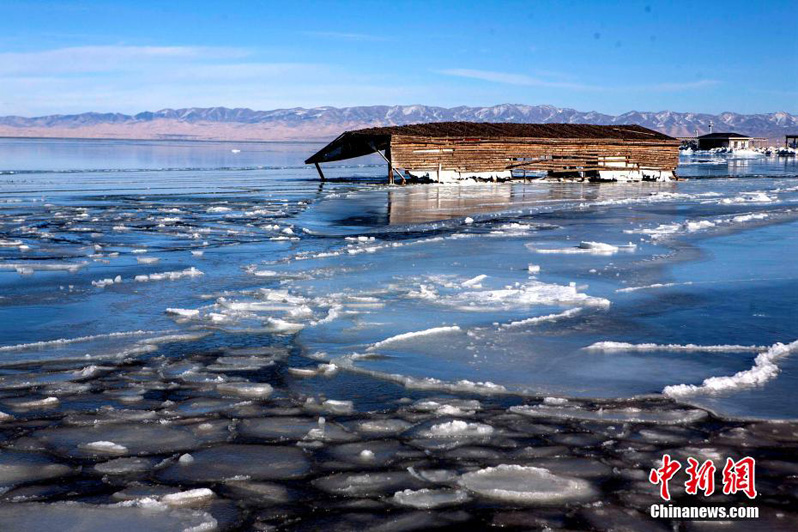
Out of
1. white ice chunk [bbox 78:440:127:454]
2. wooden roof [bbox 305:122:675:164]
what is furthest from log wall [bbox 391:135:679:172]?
white ice chunk [bbox 78:440:127:454]

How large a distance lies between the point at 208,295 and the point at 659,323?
5043mm

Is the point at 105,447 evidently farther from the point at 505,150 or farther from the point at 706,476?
the point at 505,150

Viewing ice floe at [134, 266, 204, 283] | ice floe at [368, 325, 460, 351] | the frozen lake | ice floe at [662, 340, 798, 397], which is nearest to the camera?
ice floe at [662, 340, 798, 397]

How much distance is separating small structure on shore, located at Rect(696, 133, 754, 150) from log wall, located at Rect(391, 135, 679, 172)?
94.8m

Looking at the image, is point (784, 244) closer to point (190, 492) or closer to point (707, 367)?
point (707, 367)

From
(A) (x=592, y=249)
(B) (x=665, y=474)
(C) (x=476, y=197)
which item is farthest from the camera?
(C) (x=476, y=197)

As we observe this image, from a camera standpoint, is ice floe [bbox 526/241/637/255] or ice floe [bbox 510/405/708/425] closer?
ice floe [bbox 510/405/708/425]

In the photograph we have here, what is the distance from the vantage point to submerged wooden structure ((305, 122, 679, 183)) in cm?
3728

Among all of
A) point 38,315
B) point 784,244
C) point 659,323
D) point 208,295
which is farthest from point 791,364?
point 784,244

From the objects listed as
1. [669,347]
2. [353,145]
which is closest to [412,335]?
[669,347]

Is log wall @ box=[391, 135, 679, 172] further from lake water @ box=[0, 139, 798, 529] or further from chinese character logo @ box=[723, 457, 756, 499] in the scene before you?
chinese character logo @ box=[723, 457, 756, 499]

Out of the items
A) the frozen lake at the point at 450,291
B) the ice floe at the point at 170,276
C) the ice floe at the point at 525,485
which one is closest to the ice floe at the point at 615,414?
the frozen lake at the point at 450,291

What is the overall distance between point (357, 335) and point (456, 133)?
3260 centimetres

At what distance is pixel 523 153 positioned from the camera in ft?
134
